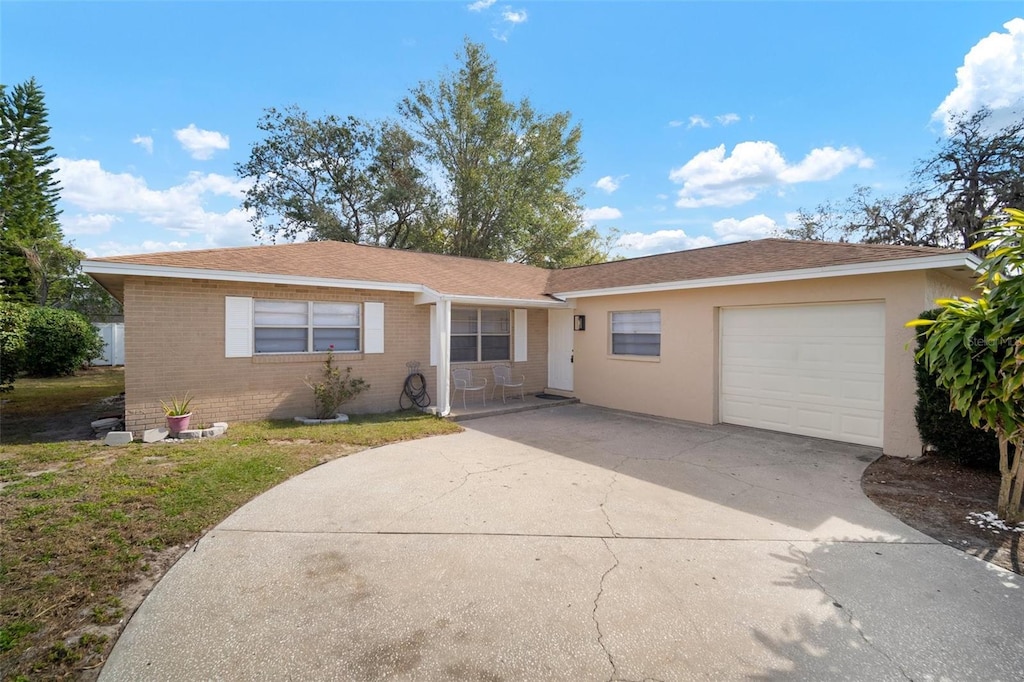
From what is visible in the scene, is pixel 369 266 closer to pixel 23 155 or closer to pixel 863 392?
pixel 23 155

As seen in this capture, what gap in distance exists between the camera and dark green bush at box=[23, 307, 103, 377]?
49.3 ft

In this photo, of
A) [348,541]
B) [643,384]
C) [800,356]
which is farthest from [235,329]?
[800,356]

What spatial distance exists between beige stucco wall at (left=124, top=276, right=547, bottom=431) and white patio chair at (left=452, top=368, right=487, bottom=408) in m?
1.31

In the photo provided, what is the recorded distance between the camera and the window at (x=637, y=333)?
994cm

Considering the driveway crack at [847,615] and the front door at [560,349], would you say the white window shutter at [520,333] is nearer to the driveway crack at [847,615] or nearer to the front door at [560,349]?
the front door at [560,349]

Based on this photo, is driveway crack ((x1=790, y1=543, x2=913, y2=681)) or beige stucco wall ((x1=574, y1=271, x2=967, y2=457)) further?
beige stucco wall ((x1=574, y1=271, x2=967, y2=457))

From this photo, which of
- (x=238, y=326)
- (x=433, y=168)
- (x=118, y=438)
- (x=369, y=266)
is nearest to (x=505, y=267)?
(x=369, y=266)

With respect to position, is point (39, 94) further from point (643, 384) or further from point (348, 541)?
point (643, 384)

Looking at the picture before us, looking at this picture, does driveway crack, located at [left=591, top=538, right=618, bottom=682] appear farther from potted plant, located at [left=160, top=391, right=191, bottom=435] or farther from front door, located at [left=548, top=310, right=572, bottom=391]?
front door, located at [left=548, top=310, right=572, bottom=391]

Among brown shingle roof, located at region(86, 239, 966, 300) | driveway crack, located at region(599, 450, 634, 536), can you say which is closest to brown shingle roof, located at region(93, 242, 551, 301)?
brown shingle roof, located at region(86, 239, 966, 300)

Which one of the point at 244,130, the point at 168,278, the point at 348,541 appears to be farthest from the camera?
the point at 244,130

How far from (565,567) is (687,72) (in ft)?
43.1

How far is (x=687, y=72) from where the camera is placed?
12250mm

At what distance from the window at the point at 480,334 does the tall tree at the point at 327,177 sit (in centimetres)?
1383
